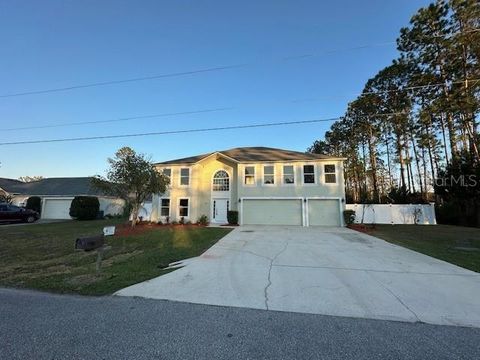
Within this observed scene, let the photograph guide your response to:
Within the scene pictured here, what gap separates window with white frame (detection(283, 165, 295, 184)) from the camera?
2094 centimetres

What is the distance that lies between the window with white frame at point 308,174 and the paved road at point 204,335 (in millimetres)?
17035

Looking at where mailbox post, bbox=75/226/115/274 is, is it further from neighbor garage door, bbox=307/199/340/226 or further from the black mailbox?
neighbor garage door, bbox=307/199/340/226

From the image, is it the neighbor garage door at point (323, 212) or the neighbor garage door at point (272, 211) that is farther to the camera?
the neighbor garage door at point (272, 211)

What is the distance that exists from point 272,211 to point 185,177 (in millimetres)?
7700

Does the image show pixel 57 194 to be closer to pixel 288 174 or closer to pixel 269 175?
pixel 269 175

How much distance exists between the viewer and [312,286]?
19.1 feet

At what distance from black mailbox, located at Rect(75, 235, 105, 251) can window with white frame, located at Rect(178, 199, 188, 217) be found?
15.1 meters

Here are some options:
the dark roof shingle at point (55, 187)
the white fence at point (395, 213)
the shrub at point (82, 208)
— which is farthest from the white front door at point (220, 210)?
the dark roof shingle at point (55, 187)

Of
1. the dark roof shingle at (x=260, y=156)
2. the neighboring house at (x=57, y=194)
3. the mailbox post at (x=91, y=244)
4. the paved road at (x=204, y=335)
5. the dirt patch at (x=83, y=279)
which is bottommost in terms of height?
the paved road at (x=204, y=335)

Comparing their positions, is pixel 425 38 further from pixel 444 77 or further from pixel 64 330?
pixel 64 330

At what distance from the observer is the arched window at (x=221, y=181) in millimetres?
22683

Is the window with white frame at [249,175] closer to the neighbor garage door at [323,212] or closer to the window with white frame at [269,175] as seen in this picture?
the window with white frame at [269,175]

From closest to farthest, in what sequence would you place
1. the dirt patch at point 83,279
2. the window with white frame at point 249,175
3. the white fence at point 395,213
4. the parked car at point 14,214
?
1. the dirt patch at point 83,279
2. the parked car at point 14,214
3. the window with white frame at point 249,175
4. the white fence at point 395,213

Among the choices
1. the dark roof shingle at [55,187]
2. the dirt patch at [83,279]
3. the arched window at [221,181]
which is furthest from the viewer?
the dark roof shingle at [55,187]
